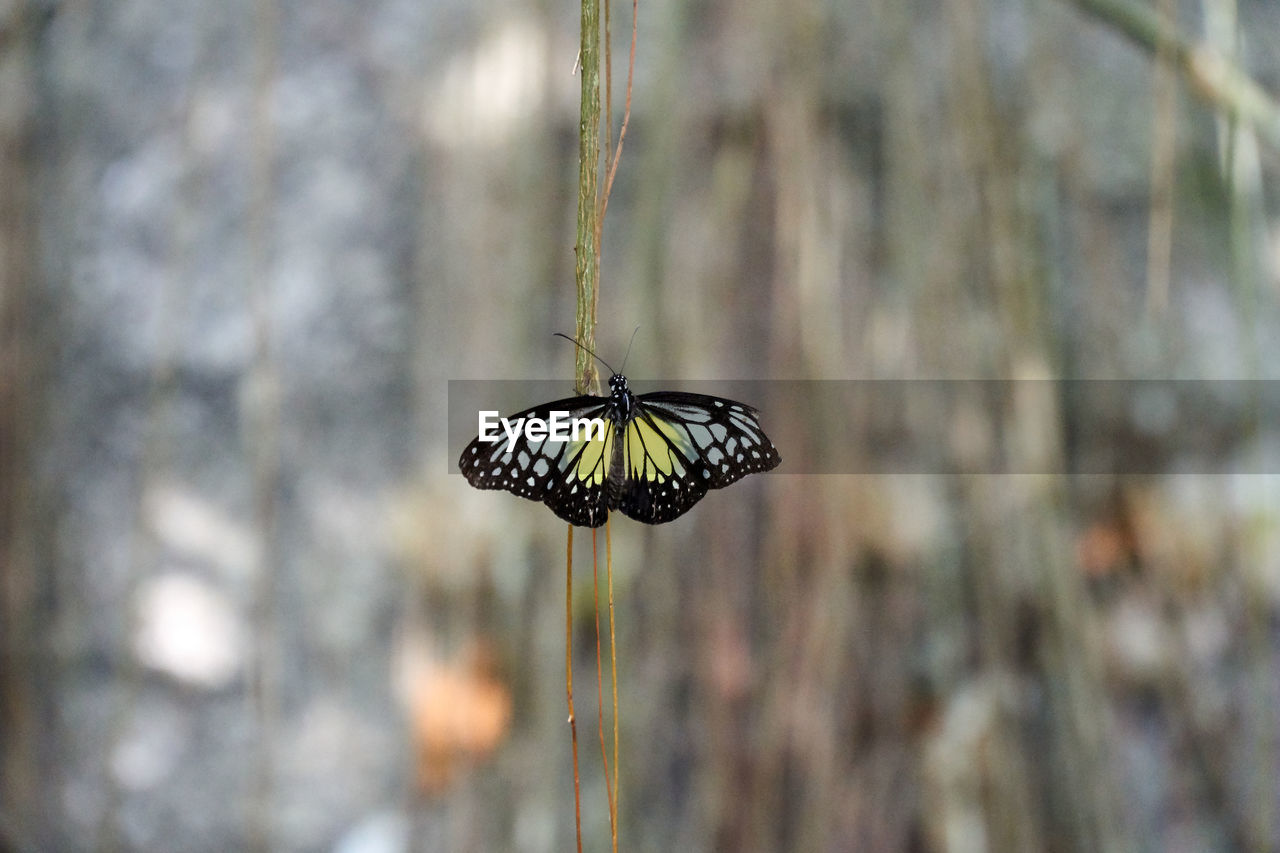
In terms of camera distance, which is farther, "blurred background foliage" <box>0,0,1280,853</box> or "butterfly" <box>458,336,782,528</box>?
"blurred background foliage" <box>0,0,1280,853</box>

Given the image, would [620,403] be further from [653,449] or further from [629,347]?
[629,347]

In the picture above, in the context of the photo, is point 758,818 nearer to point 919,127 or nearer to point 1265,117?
point 919,127

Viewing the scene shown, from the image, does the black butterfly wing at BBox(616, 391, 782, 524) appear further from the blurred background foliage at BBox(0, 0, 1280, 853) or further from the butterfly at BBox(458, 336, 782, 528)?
the blurred background foliage at BBox(0, 0, 1280, 853)

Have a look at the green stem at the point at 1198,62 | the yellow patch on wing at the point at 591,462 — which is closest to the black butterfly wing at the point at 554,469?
the yellow patch on wing at the point at 591,462

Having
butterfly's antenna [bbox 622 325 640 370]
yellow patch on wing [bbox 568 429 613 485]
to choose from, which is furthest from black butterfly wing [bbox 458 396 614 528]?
butterfly's antenna [bbox 622 325 640 370]

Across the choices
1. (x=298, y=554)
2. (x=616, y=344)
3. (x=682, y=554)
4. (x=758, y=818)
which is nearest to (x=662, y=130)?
(x=616, y=344)

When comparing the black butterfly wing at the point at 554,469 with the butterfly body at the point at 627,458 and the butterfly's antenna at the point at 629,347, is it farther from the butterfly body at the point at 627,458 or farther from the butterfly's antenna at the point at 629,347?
the butterfly's antenna at the point at 629,347

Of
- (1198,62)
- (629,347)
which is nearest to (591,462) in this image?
(629,347)
